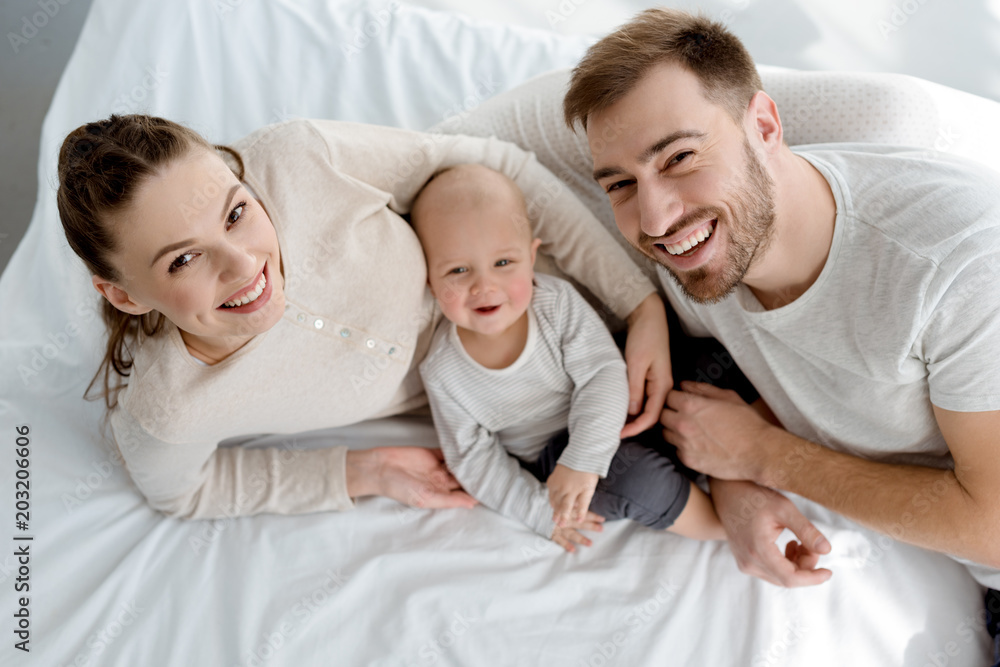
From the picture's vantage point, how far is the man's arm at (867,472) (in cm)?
115

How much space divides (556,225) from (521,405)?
1.43 ft

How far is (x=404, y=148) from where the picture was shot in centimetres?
153

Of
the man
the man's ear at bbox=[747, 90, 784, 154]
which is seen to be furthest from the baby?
the man's ear at bbox=[747, 90, 784, 154]

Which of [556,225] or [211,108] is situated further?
[211,108]

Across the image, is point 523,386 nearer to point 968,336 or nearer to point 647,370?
point 647,370

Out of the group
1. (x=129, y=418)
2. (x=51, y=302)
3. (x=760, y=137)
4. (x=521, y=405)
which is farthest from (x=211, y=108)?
(x=760, y=137)

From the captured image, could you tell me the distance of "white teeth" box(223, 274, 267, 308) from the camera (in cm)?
117

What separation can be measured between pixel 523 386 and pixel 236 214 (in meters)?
0.71

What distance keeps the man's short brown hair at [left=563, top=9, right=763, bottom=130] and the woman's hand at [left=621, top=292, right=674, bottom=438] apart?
58 centimetres

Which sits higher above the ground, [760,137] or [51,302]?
[760,137]

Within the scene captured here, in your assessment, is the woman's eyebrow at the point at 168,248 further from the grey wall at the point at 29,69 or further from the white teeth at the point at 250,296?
the grey wall at the point at 29,69

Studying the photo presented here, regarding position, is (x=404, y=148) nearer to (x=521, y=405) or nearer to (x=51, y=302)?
(x=521, y=405)

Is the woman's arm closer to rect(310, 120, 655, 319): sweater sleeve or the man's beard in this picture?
rect(310, 120, 655, 319): sweater sleeve

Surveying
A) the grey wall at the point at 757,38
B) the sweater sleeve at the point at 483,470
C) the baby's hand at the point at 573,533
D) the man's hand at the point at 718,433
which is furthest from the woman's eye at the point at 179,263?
the grey wall at the point at 757,38
